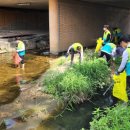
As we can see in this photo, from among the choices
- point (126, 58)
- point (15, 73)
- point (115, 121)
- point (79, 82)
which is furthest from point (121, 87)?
point (15, 73)

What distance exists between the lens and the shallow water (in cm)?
876

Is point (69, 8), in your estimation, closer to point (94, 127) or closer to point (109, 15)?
point (109, 15)

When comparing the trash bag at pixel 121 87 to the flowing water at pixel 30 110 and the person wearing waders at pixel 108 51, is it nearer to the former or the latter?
the flowing water at pixel 30 110

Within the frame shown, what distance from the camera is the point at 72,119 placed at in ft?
22.3

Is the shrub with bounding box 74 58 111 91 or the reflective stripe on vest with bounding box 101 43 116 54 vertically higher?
the reflective stripe on vest with bounding box 101 43 116 54

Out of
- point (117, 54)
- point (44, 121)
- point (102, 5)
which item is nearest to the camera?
point (44, 121)

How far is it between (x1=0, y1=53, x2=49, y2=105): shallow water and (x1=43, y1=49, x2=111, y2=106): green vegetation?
3.80 feet

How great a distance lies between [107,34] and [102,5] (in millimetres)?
8169

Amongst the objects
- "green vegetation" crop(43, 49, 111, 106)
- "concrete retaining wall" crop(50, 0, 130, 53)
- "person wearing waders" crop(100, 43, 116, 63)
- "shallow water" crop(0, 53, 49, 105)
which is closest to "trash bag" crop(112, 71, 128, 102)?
"green vegetation" crop(43, 49, 111, 106)

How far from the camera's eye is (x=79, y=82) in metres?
7.80

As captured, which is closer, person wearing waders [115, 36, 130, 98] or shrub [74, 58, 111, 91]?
person wearing waders [115, 36, 130, 98]

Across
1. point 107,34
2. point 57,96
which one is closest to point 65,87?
point 57,96

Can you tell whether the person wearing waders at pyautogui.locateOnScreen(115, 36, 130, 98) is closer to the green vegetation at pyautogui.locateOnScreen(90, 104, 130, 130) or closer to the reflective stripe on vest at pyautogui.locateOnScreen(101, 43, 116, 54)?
the green vegetation at pyautogui.locateOnScreen(90, 104, 130, 130)

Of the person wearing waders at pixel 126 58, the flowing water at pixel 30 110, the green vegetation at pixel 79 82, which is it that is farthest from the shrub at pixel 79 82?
the person wearing waders at pixel 126 58
